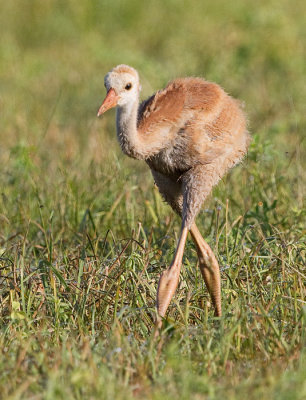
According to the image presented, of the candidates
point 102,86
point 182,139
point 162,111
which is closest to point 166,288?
point 182,139

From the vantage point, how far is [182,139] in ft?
13.6

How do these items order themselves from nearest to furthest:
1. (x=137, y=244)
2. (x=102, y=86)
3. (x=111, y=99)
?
(x=111, y=99)
(x=137, y=244)
(x=102, y=86)

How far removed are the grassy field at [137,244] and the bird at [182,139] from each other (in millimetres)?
179

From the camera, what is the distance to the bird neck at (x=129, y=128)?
3.96m

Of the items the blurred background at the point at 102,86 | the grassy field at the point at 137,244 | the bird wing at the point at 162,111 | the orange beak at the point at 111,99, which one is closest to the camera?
the grassy field at the point at 137,244

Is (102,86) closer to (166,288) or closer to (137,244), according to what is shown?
(137,244)

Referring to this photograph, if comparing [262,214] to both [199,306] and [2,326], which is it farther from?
[2,326]

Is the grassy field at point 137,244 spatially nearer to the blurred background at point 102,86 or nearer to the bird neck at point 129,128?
the blurred background at point 102,86

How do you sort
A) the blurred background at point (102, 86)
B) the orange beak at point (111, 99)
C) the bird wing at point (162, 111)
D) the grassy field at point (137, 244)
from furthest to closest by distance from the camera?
the blurred background at point (102, 86), the bird wing at point (162, 111), the orange beak at point (111, 99), the grassy field at point (137, 244)

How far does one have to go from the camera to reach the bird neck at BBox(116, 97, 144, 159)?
3.96 meters

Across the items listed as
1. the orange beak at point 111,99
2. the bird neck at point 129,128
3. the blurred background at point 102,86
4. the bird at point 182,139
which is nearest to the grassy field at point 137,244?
the blurred background at point 102,86

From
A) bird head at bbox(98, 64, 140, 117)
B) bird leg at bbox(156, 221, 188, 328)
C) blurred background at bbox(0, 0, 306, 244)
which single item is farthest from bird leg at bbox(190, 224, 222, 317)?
blurred background at bbox(0, 0, 306, 244)

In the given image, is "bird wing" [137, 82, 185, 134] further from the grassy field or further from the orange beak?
the grassy field

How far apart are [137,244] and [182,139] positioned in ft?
2.83
